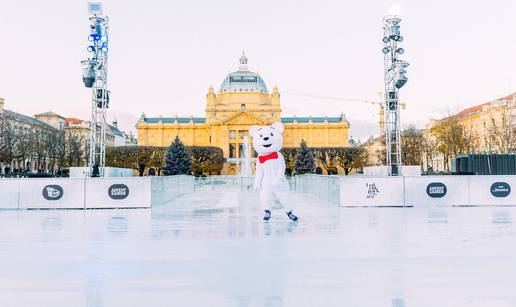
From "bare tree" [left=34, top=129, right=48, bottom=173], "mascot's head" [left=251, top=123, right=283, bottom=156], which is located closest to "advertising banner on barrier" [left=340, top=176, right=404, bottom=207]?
"mascot's head" [left=251, top=123, right=283, bottom=156]

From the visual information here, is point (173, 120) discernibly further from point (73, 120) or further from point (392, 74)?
point (392, 74)

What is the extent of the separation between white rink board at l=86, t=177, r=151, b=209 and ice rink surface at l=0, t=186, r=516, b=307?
5264 mm

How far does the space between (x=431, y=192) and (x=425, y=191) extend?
0.77ft

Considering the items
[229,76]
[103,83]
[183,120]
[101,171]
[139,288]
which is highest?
[229,76]

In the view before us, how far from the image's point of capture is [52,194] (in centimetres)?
1777

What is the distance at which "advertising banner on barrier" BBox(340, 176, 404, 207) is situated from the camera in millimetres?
18125

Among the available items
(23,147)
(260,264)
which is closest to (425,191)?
(260,264)

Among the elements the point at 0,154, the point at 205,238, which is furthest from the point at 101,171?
the point at 0,154

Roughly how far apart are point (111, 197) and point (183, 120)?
353 feet

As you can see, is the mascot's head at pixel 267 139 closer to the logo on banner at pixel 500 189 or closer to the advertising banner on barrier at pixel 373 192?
the advertising banner on barrier at pixel 373 192

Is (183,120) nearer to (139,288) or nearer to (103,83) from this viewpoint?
(103,83)

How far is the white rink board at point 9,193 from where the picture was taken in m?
17.7

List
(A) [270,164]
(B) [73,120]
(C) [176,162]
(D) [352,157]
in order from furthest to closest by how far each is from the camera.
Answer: (B) [73,120] < (D) [352,157] < (C) [176,162] < (A) [270,164]

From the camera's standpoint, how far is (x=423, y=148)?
7038cm
